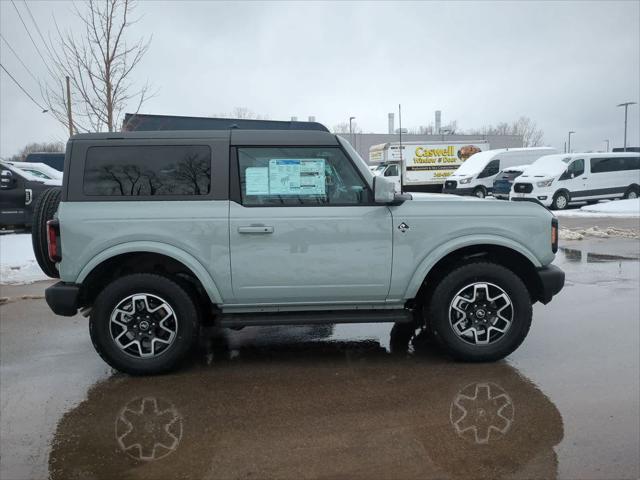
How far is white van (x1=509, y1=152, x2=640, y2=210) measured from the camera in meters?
20.7

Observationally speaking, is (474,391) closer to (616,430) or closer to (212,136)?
(616,430)

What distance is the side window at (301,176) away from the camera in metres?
4.49

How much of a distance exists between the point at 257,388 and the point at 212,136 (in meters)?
2.10

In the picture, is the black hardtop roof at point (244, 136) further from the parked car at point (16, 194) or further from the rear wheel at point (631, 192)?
the rear wheel at point (631, 192)

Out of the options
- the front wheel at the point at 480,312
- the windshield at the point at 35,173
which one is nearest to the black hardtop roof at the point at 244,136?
the front wheel at the point at 480,312

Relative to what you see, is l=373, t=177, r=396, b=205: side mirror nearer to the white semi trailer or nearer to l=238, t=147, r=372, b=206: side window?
l=238, t=147, r=372, b=206: side window

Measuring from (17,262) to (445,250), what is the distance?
806 centimetres

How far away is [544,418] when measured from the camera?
3576 mm

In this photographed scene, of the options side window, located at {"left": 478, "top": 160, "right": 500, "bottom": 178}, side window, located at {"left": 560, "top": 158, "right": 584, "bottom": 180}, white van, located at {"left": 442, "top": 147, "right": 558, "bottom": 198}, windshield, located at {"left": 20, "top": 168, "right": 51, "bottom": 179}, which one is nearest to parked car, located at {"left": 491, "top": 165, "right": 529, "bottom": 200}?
white van, located at {"left": 442, "top": 147, "right": 558, "bottom": 198}

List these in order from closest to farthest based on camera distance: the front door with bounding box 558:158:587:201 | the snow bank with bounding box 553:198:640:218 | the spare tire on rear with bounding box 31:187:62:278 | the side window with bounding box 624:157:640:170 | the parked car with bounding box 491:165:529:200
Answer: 1. the spare tire on rear with bounding box 31:187:62:278
2. the snow bank with bounding box 553:198:640:218
3. the front door with bounding box 558:158:587:201
4. the side window with bounding box 624:157:640:170
5. the parked car with bounding box 491:165:529:200

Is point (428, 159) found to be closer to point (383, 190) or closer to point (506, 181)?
point (506, 181)

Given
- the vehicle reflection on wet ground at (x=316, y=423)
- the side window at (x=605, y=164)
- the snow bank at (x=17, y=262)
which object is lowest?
the vehicle reflection on wet ground at (x=316, y=423)

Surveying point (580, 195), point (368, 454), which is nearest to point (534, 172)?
point (580, 195)

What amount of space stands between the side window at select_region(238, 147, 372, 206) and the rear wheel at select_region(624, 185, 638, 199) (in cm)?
2175
